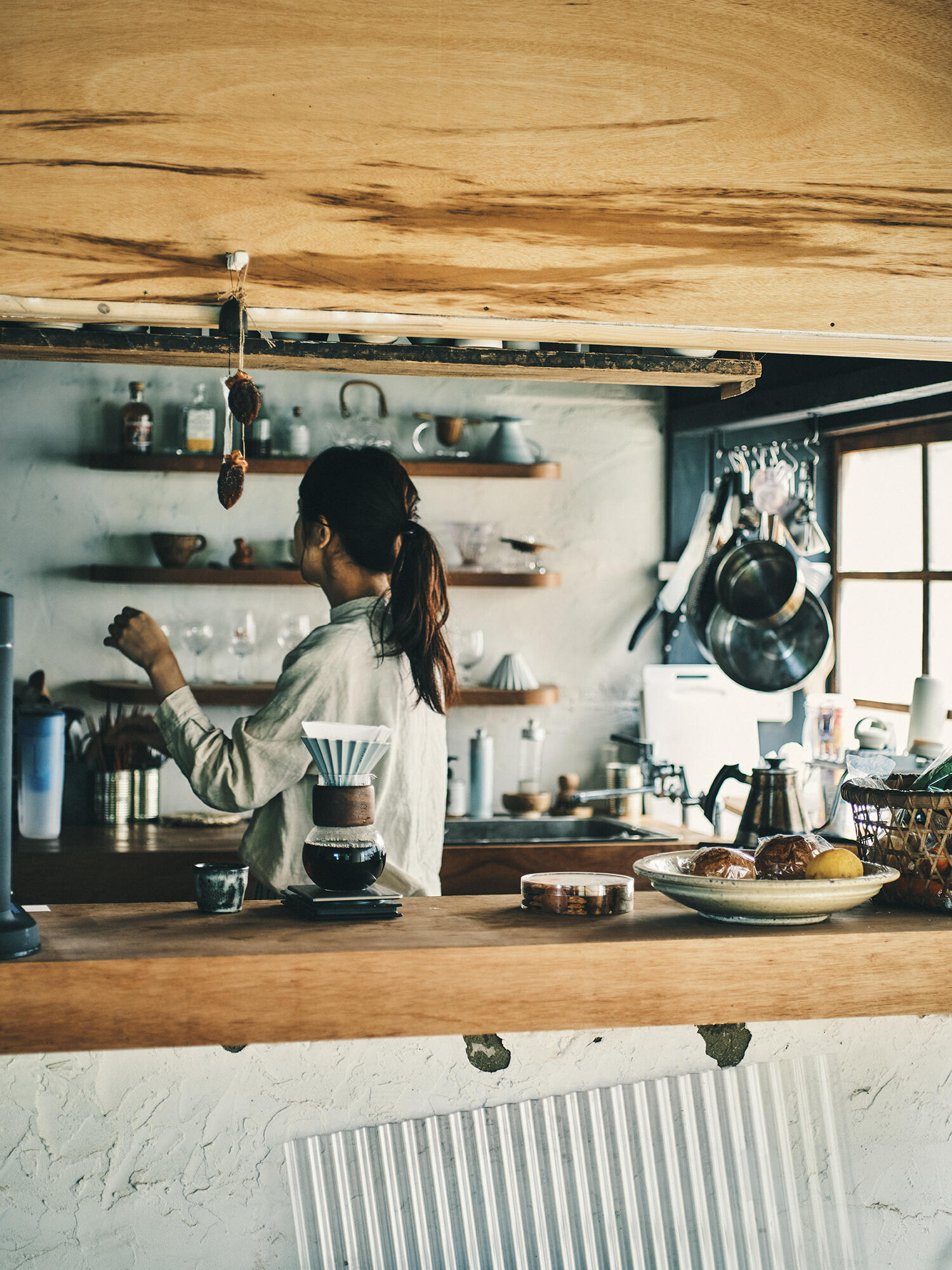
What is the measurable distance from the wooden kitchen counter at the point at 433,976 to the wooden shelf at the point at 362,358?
36.8 inches

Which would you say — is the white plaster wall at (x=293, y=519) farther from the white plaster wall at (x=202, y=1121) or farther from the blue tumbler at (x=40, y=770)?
the white plaster wall at (x=202, y=1121)

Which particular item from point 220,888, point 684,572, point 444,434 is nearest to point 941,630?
point 684,572

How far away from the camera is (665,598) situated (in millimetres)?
4570

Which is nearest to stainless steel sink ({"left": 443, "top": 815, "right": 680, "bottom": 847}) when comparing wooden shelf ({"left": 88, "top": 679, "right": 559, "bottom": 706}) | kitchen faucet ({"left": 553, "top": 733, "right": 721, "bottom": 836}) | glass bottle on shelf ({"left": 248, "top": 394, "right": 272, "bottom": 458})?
kitchen faucet ({"left": 553, "top": 733, "right": 721, "bottom": 836})

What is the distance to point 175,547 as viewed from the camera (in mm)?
4328

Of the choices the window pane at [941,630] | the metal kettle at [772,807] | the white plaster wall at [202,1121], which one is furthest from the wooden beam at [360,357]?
the window pane at [941,630]

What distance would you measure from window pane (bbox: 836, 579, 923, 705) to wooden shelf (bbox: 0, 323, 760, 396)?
7.07 ft

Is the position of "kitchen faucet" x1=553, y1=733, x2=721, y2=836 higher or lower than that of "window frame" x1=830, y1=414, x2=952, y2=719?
lower

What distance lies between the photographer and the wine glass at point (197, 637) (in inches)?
172

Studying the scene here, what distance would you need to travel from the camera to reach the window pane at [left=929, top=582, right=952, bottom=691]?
12.9ft

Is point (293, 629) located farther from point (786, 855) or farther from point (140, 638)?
point (786, 855)

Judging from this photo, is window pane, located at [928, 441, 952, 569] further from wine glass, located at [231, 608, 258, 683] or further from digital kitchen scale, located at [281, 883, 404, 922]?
digital kitchen scale, located at [281, 883, 404, 922]

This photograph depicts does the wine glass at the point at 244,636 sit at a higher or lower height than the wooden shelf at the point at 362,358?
lower

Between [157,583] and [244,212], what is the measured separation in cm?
275
